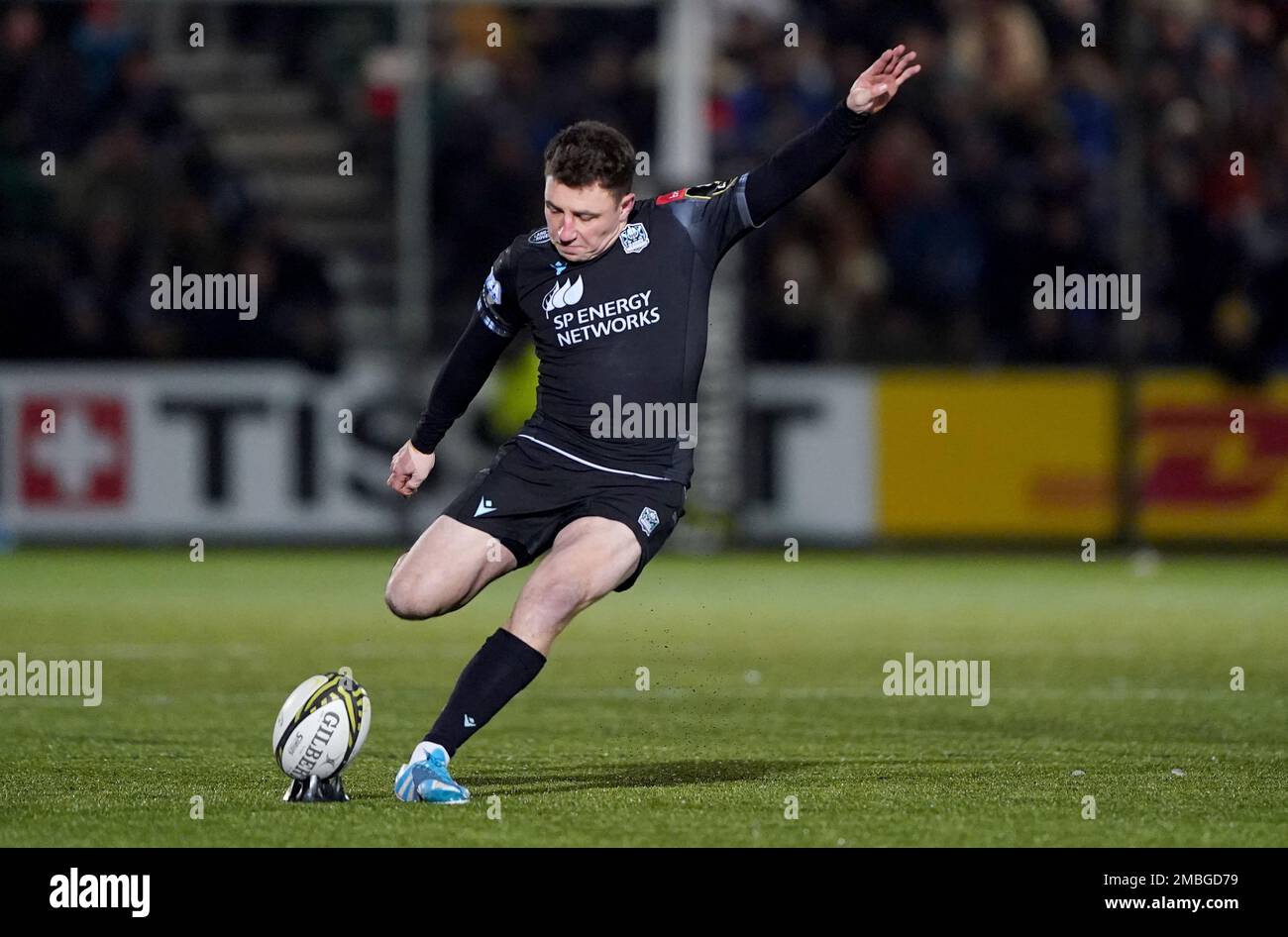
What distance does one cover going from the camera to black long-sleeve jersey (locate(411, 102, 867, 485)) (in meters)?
7.55

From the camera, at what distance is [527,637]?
23.7 ft

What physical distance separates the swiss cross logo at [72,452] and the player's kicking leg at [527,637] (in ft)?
36.4

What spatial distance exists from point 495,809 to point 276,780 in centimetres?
99

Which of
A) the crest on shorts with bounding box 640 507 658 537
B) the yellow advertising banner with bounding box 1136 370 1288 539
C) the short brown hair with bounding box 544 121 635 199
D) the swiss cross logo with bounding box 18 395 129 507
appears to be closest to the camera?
the short brown hair with bounding box 544 121 635 199

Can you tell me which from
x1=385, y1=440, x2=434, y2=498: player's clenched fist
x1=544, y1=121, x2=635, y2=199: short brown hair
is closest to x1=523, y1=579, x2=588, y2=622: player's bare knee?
x1=385, y1=440, x2=434, y2=498: player's clenched fist

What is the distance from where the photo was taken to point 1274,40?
2067 centimetres

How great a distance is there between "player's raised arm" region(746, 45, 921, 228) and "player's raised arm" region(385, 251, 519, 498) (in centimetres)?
87

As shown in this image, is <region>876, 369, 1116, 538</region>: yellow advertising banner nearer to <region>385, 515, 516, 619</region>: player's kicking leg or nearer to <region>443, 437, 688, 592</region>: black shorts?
<region>443, 437, 688, 592</region>: black shorts

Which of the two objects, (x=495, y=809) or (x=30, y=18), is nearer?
(x=495, y=809)

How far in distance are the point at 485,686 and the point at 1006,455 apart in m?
11.6

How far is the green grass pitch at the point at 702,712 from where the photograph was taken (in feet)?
22.0

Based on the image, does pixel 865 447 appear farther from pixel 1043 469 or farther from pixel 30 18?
pixel 30 18
